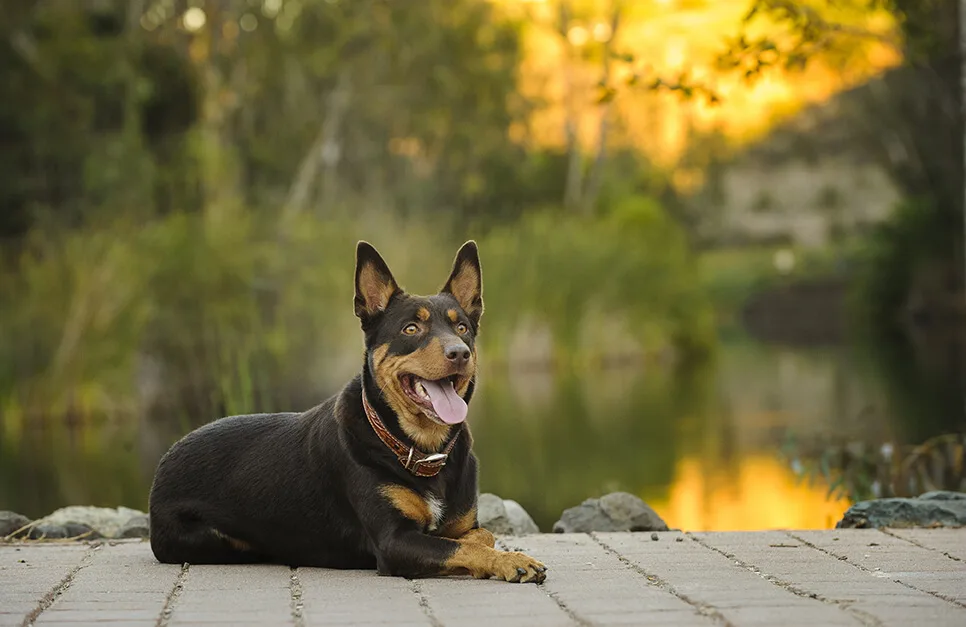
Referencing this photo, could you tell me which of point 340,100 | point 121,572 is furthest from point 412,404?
point 340,100

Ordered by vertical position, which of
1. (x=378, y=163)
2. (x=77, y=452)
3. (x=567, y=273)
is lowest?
(x=77, y=452)

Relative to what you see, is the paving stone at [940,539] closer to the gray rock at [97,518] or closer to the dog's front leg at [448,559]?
the dog's front leg at [448,559]

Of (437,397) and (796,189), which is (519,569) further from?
(796,189)

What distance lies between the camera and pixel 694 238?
6184 cm

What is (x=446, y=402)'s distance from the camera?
595cm

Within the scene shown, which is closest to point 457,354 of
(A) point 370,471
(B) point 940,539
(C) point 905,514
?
(A) point 370,471

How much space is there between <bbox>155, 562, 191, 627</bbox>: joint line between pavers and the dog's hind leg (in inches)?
2.9

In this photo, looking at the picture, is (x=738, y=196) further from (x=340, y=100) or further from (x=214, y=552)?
(x=214, y=552)

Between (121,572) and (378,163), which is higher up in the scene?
(378,163)

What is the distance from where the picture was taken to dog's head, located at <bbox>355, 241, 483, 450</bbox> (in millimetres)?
5906

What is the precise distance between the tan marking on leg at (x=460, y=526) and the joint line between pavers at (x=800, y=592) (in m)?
1.12

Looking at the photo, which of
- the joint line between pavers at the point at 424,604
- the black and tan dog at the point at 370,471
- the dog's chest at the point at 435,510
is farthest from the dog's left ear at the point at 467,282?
the joint line between pavers at the point at 424,604

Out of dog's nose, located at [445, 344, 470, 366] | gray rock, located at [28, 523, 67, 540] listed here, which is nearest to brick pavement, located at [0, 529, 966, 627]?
dog's nose, located at [445, 344, 470, 366]

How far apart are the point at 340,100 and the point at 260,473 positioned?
88.5ft
